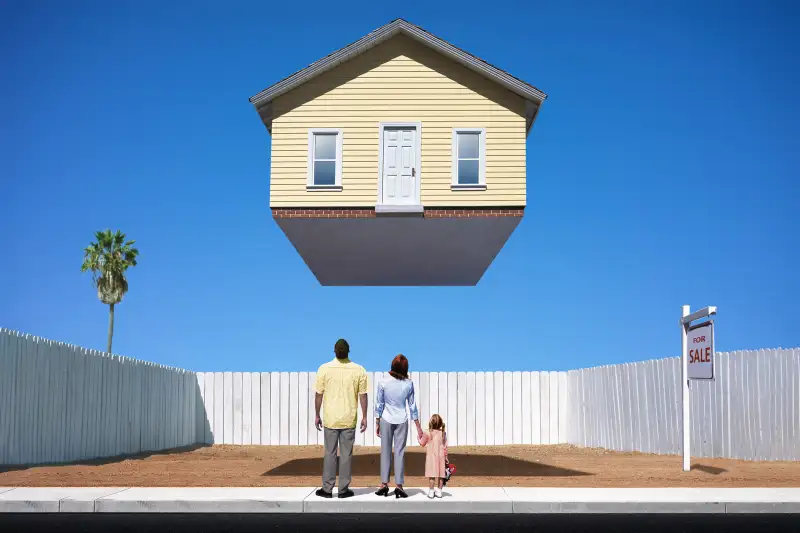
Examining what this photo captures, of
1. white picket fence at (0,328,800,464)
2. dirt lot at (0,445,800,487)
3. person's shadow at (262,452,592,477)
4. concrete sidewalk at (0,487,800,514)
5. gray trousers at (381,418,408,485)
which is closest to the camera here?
concrete sidewalk at (0,487,800,514)

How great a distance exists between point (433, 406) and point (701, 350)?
17890mm

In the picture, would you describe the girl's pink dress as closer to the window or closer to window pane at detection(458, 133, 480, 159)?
the window

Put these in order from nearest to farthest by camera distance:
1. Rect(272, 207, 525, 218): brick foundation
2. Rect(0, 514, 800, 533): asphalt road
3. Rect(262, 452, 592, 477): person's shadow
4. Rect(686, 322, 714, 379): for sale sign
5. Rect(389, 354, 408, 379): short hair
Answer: Rect(0, 514, 800, 533): asphalt road < Rect(389, 354, 408, 379): short hair < Rect(686, 322, 714, 379): for sale sign < Rect(262, 452, 592, 477): person's shadow < Rect(272, 207, 525, 218): brick foundation

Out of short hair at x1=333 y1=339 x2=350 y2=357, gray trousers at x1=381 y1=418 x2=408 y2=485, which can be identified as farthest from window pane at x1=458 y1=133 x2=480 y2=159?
gray trousers at x1=381 y1=418 x2=408 y2=485

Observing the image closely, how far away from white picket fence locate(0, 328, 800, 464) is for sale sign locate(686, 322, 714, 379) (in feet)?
12.6

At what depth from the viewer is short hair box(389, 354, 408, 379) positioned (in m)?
14.0

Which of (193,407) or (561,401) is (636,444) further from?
(193,407)

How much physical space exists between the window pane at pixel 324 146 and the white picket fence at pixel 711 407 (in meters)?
11.0

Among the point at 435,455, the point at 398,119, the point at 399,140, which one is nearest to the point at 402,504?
the point at 435,455

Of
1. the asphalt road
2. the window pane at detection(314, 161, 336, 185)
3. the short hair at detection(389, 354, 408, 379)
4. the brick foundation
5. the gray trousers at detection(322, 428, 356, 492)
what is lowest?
the asphalt road

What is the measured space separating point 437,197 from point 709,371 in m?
6.49

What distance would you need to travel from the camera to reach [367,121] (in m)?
20.7

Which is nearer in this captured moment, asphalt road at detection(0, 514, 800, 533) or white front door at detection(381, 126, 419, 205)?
asphalt road at detection(0, 514, 800, 533)

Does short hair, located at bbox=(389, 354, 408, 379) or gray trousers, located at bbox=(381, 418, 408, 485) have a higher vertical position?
short hair, located at bbox=(389, 354, 408, 379)
